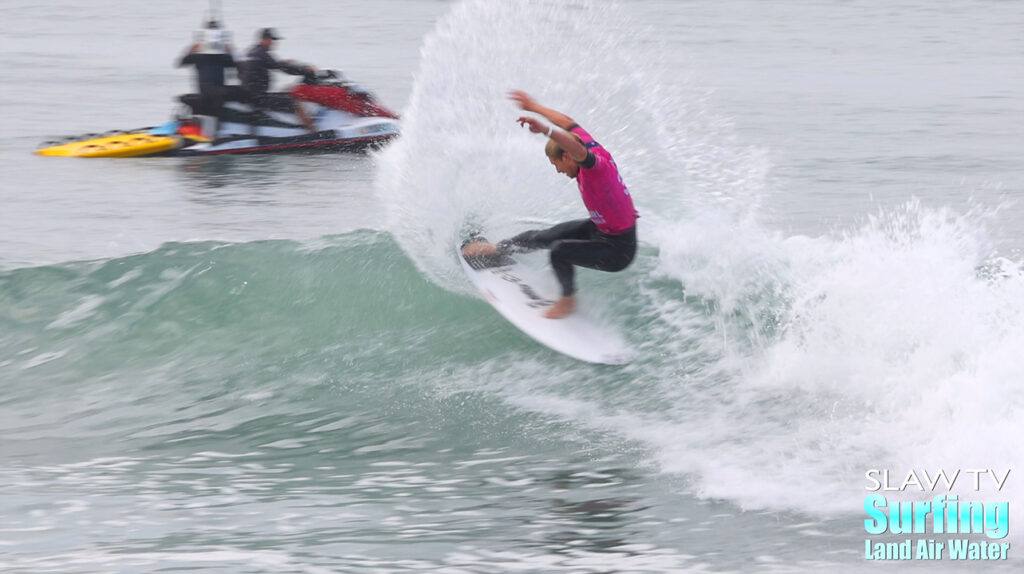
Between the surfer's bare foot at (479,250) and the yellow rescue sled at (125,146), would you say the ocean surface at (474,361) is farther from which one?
the surfer's bare foot at (479,250)

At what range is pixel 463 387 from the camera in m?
9.28

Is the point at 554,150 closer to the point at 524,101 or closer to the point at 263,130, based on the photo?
the point at 524,101

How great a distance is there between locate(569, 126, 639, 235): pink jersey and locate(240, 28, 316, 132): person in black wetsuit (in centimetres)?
1038

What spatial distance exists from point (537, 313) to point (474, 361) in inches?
22.7

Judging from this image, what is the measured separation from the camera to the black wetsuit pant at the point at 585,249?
30.3 feet

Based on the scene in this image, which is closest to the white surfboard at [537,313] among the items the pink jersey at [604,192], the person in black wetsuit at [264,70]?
the pink jersey at [604,192]

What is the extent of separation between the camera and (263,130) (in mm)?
19703

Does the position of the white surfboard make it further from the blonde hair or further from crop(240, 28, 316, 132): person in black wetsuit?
crop(240, 28, 316, 132): person in black wetsuit

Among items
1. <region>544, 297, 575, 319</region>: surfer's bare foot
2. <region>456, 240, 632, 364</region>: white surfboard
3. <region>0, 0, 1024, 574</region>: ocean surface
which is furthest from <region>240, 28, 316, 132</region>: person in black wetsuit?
<region>544, 297, 575, 319</region>: surfer's bare foot

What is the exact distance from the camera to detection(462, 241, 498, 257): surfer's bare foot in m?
10.3

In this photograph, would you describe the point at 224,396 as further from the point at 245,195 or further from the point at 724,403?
the point at 245,195

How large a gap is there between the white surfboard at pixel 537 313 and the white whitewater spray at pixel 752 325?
19 centimetres

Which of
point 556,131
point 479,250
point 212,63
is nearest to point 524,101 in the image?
point 556,131

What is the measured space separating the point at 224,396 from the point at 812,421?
4115mm
